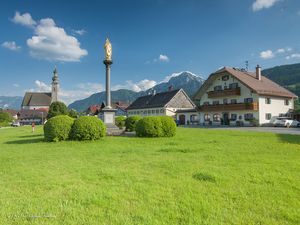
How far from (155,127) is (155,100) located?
45.7m

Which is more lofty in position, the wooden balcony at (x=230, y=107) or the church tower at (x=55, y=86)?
the church tower at (x=55, y=86)

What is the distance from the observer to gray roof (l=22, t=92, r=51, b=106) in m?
120

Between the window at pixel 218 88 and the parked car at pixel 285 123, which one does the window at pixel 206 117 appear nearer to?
the window at pixel 218 88

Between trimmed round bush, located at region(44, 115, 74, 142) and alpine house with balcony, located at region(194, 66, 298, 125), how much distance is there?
97.0ft

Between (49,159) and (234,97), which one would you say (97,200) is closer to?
(49,159)

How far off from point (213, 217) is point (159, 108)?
5411 cm

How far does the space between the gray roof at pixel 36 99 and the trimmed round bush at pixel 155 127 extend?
382 feet

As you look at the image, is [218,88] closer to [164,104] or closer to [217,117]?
[217,117]

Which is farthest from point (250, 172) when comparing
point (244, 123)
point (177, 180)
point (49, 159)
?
point (244, 123)

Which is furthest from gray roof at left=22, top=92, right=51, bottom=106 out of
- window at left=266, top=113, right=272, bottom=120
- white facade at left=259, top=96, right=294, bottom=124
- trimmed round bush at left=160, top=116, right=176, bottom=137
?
trimmed round bush at left=160, top=116, right=176, bottom=137

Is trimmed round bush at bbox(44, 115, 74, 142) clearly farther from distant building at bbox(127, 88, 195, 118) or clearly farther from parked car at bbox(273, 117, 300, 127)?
distant building at bbox(127, 88, 195, 118)

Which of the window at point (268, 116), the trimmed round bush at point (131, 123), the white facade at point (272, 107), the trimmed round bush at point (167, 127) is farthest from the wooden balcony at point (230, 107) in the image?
the trimmed round bush at point (167, 127)

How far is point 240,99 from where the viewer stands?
132 feet

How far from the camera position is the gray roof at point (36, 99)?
120 meters
